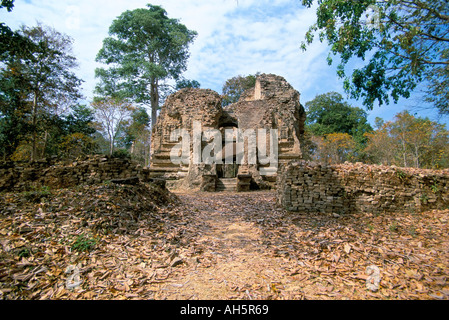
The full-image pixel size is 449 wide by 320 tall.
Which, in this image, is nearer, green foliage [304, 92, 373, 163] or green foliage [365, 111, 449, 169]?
green foliage [365, 111, 449, 169]

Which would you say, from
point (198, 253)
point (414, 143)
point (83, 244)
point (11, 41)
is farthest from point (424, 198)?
point (414, 143)

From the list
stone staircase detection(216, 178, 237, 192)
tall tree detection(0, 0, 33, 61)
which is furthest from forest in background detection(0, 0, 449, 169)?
stone staircase detection(216, 178, 237, 192)

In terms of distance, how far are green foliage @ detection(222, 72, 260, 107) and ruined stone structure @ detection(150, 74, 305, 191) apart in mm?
13791

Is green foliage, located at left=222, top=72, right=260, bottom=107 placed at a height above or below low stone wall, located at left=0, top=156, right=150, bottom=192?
above

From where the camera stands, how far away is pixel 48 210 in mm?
4000

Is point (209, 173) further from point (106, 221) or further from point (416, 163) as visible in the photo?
point (416, 163)

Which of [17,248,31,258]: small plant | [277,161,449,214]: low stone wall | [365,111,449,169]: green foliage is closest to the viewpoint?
[17,248,31,258]: small plant

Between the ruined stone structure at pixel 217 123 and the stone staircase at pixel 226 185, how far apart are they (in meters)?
0.06

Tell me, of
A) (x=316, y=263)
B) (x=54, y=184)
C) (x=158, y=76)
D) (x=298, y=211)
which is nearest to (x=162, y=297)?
(x=316, y=263)

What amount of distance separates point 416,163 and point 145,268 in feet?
76.8

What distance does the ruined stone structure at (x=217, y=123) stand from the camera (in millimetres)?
12780

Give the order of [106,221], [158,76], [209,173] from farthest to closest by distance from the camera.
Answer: [158,76] → [209,173] → [106,221]

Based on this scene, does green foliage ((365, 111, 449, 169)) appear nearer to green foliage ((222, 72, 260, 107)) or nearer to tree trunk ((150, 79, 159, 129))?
green foliage ((222, 72, 260, 107))

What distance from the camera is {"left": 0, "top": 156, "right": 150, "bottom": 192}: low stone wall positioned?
582 centimetres
